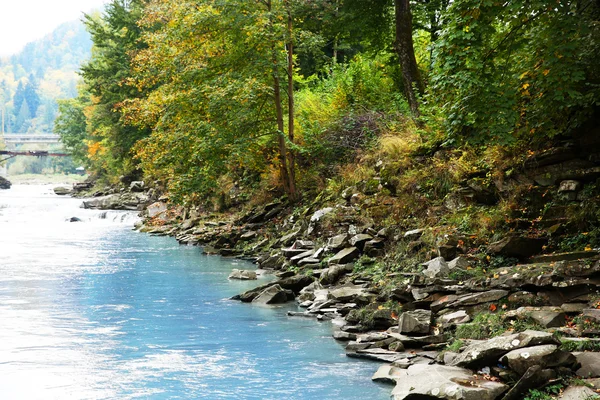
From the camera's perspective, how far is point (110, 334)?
11109 mm

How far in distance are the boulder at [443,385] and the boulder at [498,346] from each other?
0.56ft

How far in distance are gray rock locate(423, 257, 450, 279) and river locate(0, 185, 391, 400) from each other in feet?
6.86

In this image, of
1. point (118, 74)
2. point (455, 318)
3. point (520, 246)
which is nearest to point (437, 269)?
point (520, 246)

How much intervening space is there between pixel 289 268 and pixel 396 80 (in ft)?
29.3

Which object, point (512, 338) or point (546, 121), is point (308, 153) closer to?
point (546, 121)

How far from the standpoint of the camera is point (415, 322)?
32.1 feet

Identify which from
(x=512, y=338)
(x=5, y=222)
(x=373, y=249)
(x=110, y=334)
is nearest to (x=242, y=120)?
(x=373, y=249)

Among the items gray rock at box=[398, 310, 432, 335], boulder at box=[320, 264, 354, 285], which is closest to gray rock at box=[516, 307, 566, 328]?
gray rock at box=[398, 310, 432, 335]

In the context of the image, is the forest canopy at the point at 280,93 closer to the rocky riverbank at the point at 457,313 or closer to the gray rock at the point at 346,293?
the rocky riverbank at the point at 457,313

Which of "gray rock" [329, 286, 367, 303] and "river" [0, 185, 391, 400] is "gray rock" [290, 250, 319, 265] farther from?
"gray rock" [329, 286, 367, 303]

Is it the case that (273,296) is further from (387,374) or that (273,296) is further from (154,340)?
(387,374)

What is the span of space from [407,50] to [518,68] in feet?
24.5

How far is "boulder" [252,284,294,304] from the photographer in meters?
13.6

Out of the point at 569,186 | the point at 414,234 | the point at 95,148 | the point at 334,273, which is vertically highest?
the point at 95,148
